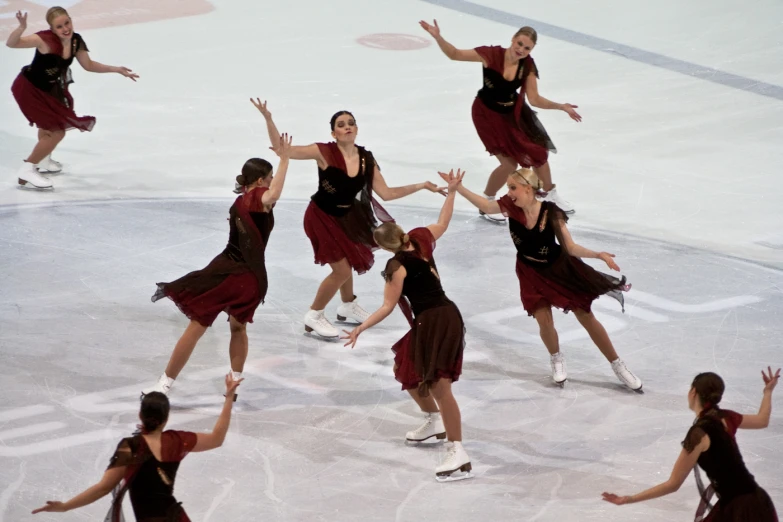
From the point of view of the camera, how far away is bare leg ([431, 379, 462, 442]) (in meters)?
6.34

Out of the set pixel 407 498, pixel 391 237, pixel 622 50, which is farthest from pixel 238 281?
pixel 622 50

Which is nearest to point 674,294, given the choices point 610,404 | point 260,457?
point 610,404

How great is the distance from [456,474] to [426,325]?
2.63 feet

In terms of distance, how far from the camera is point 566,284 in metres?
7.25

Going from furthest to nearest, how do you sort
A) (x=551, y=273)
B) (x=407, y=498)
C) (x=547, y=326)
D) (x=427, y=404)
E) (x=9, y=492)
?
(x=547, y=326) < (x=551, y=273) < (x=427, y=404) < (x=407, y=498) < (x=9, y=492)

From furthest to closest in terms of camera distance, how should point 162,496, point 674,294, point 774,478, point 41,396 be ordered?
point 674,294 → point 41,396 → point 774,478 → point 162,496

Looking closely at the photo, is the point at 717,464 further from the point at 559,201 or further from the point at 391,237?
the point at 559,201

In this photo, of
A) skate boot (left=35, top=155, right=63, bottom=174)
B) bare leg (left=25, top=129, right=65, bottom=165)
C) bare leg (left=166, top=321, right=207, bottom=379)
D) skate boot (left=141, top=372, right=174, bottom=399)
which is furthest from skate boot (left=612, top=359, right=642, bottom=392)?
skate boot (left=35, top=155, right=63, bottom=174)

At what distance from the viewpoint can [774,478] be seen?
6.35 m

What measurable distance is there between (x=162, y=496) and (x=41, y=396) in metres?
2.45

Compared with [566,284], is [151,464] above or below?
below

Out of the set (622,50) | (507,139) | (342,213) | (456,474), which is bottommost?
(456,474)

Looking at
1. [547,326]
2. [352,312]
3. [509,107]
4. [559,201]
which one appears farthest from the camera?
[559,201]

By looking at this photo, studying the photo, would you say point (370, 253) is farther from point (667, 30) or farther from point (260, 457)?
point (667, 30)
